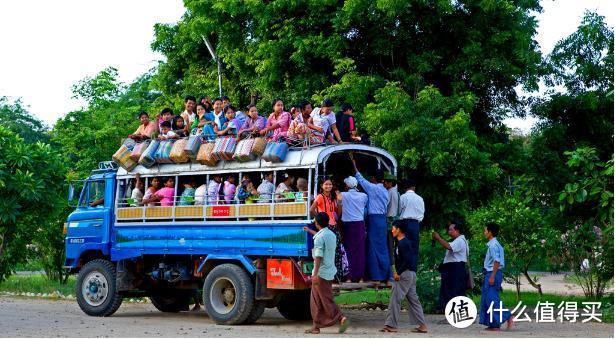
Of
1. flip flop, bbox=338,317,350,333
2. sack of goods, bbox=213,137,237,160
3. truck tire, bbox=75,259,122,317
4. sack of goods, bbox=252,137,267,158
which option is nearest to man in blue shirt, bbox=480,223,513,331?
flip flop, bbox=338,317,350,333

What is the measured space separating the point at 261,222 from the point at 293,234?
0.70m

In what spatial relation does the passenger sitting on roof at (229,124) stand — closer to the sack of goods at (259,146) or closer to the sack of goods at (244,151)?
the sack of goods at (244,151)

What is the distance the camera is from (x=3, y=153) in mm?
20203

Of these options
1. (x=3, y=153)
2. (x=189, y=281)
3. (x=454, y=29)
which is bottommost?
(x=189, y=281)

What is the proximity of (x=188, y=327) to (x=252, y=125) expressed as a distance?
3.26m

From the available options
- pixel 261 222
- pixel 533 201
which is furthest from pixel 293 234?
pixel 533 201

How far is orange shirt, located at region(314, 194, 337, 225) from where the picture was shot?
1309 cm

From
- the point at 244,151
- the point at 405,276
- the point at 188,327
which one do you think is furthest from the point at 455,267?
the point at 188,327

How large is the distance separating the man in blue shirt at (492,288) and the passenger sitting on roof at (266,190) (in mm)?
3197

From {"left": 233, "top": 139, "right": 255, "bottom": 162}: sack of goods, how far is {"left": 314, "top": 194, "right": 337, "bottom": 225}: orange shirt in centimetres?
158

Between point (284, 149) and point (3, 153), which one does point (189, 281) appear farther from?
point (3, 153)

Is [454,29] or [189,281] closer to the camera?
[189,281]

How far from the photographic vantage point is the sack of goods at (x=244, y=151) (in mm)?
14195

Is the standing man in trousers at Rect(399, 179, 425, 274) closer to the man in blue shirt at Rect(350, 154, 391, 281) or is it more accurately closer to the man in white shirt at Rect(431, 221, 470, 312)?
the man in blue shirt at Rect(350, 154, 391, 281)
